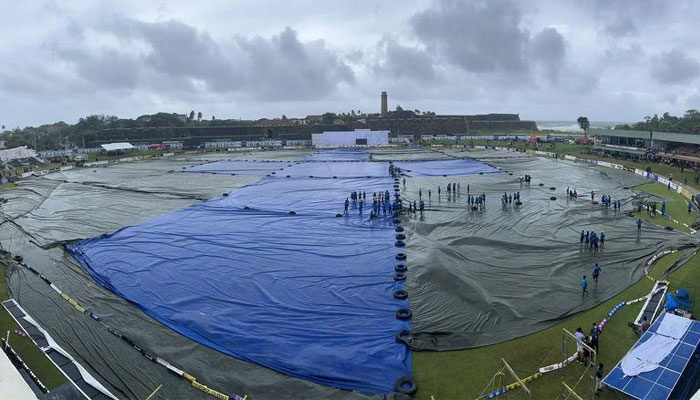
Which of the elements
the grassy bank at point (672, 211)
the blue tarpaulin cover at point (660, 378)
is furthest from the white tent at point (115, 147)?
the blue tarpaulin cover at point (660, 378)

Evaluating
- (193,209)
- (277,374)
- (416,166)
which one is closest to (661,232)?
(277,374)

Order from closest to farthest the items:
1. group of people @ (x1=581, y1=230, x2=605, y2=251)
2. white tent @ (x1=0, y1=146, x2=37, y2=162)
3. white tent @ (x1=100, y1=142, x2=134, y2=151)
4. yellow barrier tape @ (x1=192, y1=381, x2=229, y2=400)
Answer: yellow barrier tape @ (x1=192, y1=381, x2=229, y2=400)
group of people @ (x1=581, y1=230, x2=605, y2=251)
white tent @ (x1=0, y1=146, x2=37, y2=162)
white tent @ (x1=100, y1=142, x2=134, y2=151)

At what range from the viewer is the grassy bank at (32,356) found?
1135 centimetres

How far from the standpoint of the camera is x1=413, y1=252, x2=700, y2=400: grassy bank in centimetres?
1067

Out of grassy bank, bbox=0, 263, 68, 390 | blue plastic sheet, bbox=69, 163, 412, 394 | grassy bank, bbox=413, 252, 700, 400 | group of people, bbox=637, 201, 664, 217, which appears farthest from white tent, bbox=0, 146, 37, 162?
group of people, bbox=637, 201, 664, 217

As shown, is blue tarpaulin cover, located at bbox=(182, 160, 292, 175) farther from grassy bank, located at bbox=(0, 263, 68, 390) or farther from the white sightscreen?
grassy bank, located at bbox=(0, 263, 68, 390)

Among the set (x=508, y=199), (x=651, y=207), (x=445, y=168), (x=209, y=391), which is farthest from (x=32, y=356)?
(x=445, y=168)

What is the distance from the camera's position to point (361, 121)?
12400 centimetres

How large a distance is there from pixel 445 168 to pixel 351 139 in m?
44.9

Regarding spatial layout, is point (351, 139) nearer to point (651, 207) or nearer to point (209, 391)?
point (651, 207)

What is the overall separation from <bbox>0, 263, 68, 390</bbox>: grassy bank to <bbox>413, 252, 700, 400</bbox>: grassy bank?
10192 mm

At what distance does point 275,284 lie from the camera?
683 inches

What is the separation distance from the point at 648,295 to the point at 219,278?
17490 millimetres

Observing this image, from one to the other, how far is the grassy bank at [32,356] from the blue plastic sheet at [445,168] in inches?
1607
